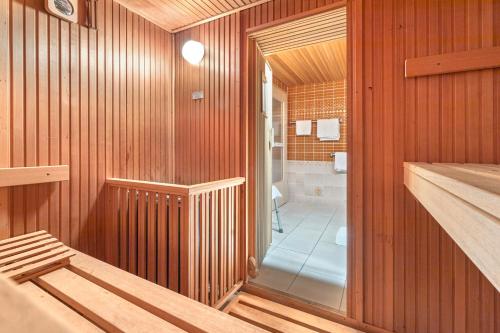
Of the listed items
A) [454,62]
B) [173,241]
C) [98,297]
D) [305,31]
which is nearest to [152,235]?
[173,241]

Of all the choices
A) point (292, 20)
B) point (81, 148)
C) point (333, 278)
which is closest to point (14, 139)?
point (81, 148)

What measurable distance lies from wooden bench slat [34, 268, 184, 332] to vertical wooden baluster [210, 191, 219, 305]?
820 millimetres

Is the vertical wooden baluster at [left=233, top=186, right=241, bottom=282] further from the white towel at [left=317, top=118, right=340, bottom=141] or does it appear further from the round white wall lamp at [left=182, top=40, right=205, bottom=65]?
the white towel at [left=317, top=118, right=340, bottom=141]

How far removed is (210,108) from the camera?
7.26 feet

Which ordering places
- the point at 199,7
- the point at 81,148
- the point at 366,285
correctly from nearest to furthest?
the point at 366,285, the point at 81,148, the point at 199,7

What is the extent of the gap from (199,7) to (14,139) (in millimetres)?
1671

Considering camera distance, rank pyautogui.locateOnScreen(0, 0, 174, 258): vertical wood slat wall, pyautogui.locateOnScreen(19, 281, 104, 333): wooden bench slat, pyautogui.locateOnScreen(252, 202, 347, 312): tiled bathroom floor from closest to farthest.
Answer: pyautogui.locateOnScreen(19, 281, 104, 333): wooden bench slat → pyautogui.locateOnScreen(0, 0, 174, 258): vertical wood slat wall → pyautogui.locateOnScreen(252, 202, 347, 312): tiled bathroom floor

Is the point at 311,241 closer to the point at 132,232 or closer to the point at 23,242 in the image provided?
the point at 132,232

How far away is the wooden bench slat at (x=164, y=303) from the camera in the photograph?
30.3 inches

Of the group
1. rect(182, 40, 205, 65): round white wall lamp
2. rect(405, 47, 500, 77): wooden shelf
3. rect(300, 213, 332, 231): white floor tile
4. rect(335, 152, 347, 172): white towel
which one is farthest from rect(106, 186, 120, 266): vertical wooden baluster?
rect(335, 152, 347, 172): white towel

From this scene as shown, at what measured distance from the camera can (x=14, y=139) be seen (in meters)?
1.41

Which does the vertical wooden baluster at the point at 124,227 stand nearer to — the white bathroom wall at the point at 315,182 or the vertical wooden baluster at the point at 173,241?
the vertical wooden baluster at the point at 173,241

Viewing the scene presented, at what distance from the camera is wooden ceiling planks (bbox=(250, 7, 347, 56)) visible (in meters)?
1.82

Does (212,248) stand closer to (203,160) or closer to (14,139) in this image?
(203,160)
